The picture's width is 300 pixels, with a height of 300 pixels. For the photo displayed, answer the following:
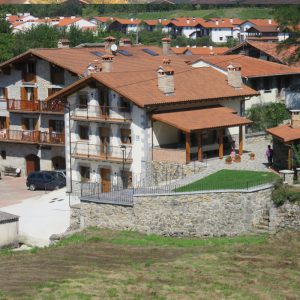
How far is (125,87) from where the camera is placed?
39.8 metres

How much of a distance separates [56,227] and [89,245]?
5.11 metres

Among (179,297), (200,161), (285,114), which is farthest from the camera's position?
(285,114)

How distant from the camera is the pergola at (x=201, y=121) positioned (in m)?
37.9

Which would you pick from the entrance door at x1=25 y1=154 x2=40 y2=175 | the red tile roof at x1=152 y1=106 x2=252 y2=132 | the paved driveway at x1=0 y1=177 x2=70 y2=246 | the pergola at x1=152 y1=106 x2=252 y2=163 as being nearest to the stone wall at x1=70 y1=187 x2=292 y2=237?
the paved driveway at x1=0 y1=177 x2=70 y2=246

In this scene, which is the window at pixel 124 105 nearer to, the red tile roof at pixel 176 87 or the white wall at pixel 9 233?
the red tile roof at pixel 176 87

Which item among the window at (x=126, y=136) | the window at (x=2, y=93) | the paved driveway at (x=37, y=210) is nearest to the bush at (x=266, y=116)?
the window at (x=126, y=136)

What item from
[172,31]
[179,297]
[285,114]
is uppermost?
[172,31]

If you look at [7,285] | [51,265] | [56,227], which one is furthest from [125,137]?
[7,285]

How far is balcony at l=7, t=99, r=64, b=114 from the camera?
50906 mm

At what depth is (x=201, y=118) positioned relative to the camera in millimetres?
39594

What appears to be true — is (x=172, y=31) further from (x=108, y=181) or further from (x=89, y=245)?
(x=89, y=245)

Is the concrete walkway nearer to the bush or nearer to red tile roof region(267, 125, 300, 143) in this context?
red tile roof region(267, 125, 300, 143)

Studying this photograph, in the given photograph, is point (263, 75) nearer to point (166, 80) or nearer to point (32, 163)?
point (166, 80)

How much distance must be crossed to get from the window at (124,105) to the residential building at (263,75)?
38.0 ft
